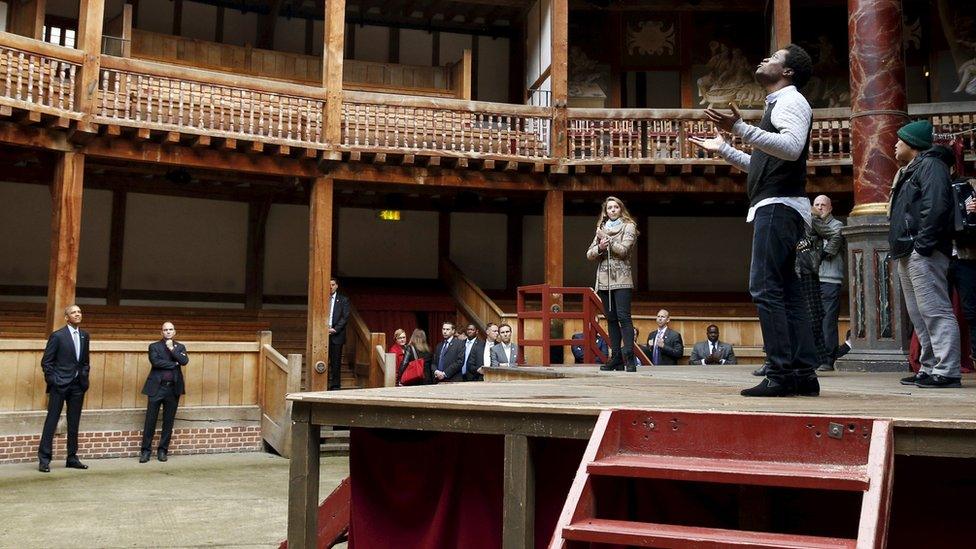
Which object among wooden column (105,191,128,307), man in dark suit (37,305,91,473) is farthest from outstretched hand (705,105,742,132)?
wooden column (105,191,128,307)

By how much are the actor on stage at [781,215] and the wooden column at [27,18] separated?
1484 cm

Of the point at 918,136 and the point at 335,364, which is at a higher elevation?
the point at 918,136

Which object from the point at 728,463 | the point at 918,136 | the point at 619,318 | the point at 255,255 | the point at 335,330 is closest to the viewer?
the point at 728,463

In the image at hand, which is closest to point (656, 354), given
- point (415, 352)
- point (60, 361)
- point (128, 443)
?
point (415, 352)

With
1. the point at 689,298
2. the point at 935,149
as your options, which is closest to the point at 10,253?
the point at 689,298

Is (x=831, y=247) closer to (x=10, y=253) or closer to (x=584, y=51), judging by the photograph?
(x=584, y=51)

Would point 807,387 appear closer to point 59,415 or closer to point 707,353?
point 707,353

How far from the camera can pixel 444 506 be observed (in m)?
4.39

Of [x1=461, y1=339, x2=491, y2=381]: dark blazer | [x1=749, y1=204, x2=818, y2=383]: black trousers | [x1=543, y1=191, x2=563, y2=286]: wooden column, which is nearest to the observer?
[x1=749, y1=204, x2=818, y2=383]: black trousers

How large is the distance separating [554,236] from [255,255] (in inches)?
263

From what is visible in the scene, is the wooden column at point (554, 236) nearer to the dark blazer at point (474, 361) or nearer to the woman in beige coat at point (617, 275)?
the dark blazer at point (474, 361)

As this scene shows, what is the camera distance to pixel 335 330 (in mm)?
13945

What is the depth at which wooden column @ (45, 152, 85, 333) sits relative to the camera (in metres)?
12.7

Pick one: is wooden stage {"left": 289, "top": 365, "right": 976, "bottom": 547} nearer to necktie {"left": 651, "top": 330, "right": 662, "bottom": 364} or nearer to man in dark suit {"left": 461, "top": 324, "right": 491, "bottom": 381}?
necktie {"left": 651, "top": 330, "right": 662, "bottom": 364}
